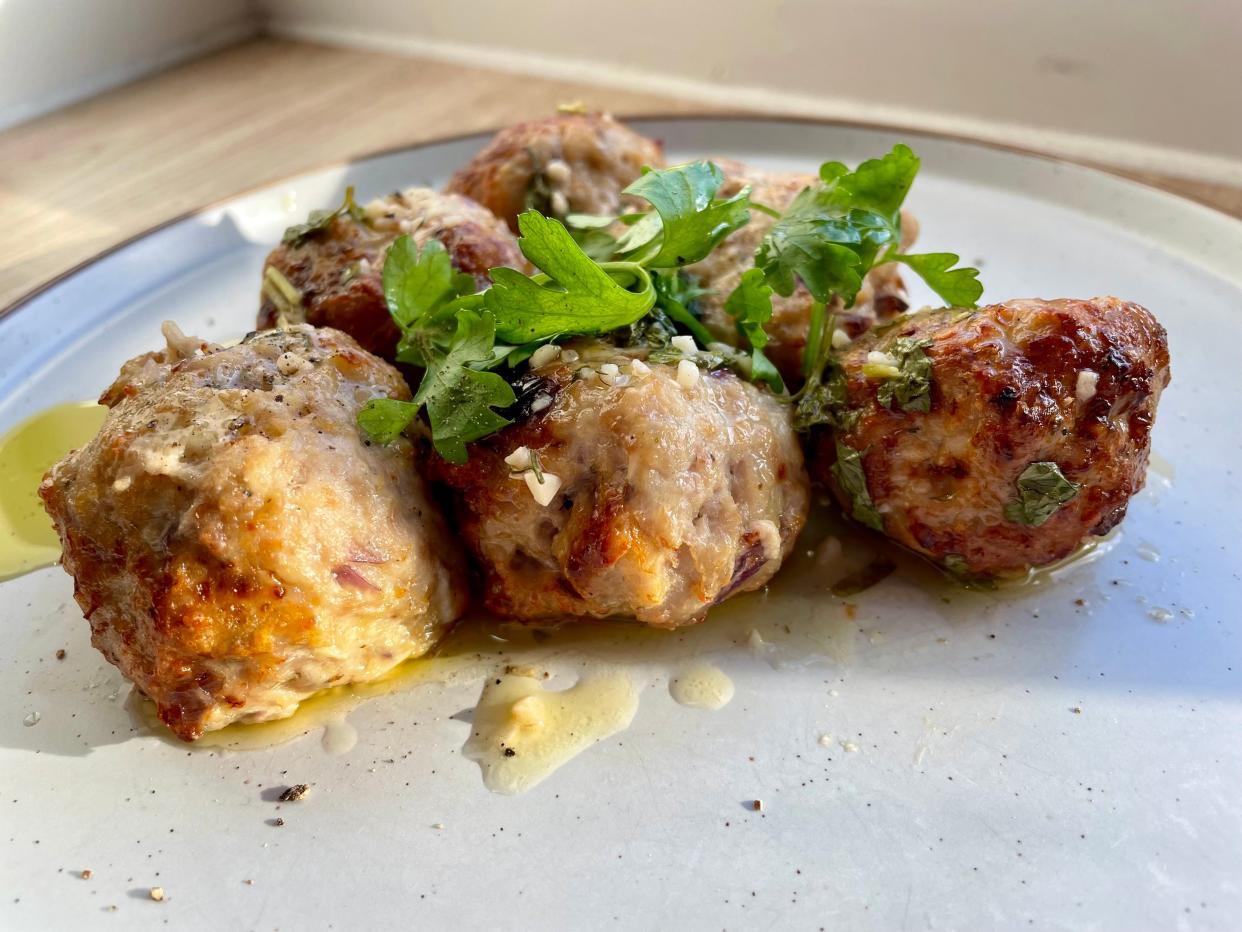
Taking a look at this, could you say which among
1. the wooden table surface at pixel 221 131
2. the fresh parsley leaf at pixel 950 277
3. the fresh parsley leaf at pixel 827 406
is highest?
the fresh parsley leaf at pixel 950 277

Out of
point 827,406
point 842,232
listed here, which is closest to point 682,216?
point 842,232

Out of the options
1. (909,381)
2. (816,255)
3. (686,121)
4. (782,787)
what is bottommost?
(782,787)

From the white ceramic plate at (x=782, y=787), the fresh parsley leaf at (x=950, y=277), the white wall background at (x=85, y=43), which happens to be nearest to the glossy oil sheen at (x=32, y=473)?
the white ceramic plate at (x=782, y=787)

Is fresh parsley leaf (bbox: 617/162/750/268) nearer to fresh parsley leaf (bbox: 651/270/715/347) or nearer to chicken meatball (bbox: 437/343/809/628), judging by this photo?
fresh parsley leaf (bbox: 651/270/715/347)

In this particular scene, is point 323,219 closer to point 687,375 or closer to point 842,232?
point 687,375

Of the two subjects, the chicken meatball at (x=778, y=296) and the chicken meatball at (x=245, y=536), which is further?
the chicken meatball at (x=778, y=296)

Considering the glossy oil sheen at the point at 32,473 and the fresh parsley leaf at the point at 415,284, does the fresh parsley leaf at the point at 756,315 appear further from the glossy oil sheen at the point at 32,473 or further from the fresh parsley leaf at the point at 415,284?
the glossy oil sheen at the point at 32,473

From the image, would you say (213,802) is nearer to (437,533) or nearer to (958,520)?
(437,533)

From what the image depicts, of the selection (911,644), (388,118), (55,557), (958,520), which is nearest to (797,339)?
(958,520)
